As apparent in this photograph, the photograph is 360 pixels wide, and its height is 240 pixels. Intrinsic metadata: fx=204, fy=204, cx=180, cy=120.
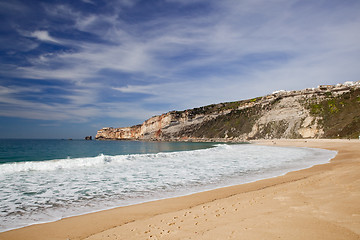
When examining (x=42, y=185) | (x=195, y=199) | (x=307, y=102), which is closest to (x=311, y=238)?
(x=195, y=199)

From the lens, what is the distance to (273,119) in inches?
3093

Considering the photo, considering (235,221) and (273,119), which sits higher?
(273,119)

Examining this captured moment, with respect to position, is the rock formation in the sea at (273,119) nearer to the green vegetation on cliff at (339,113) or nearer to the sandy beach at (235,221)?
the green vegetation on cliff at (339,113)

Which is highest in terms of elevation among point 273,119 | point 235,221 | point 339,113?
point 273,119

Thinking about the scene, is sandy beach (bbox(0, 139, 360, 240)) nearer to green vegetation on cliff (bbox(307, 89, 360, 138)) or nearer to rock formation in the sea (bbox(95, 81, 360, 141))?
green vegetation on cliff (bbox(307, 89, 360, 138))

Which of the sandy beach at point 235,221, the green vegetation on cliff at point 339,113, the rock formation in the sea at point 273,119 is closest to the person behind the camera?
the sandy beach at point 235,221

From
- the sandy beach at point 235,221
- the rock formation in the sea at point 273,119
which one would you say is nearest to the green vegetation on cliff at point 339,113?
the rock formation in the sea at point 273,119

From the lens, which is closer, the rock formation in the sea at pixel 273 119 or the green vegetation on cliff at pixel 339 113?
the green vegetation on cliff at pixel 339 113

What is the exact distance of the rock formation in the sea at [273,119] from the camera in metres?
57.9

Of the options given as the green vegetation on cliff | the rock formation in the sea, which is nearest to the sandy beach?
the green vegetation on cliff

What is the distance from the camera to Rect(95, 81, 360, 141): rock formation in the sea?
57.9m

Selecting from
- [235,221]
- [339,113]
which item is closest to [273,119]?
[339,113]

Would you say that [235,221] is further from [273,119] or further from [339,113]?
[273,119]

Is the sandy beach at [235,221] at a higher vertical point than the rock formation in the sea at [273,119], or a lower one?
lower
